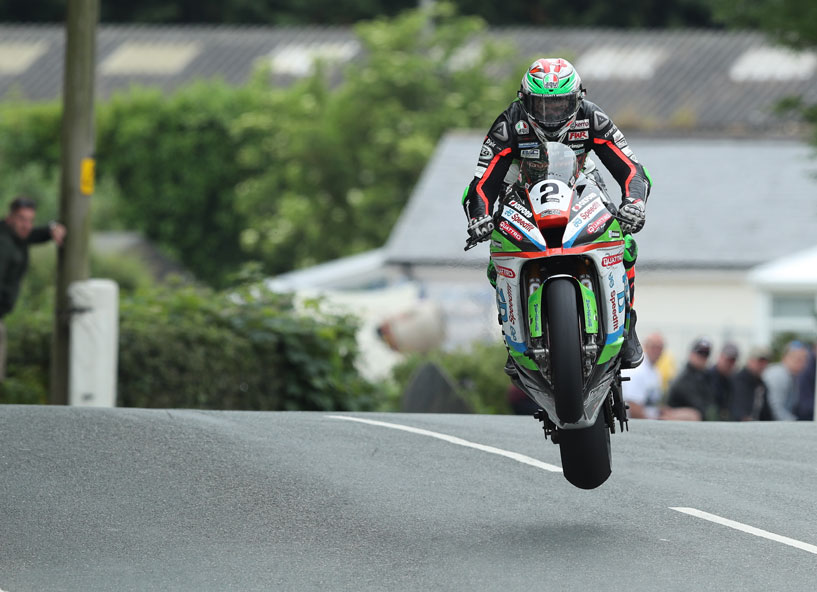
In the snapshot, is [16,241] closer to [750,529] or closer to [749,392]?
[749,392]

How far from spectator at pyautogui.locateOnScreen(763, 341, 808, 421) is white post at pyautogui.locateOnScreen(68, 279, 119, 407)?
24.1ft

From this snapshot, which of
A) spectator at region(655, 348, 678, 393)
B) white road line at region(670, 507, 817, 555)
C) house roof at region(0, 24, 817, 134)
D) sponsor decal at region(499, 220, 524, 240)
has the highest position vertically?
house roof at region(0, 24, 817, 134)

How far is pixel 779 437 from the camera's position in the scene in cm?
1095

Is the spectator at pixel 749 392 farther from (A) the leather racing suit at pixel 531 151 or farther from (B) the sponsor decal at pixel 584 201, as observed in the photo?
(B) the sponsor decal at pixel 584 201

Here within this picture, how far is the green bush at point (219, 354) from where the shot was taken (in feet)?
45.5

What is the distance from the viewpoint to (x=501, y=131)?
8.39 m

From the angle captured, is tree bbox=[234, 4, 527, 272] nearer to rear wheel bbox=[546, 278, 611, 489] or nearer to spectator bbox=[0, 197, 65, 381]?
spectator bbox=[0, 197, 65, 381]

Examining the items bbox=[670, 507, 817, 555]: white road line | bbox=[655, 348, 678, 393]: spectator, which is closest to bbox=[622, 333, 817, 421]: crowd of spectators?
bbox=[655, 348, 678, 393]: spectator

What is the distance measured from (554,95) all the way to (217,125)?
4226cm

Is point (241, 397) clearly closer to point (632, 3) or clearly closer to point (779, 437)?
point (779, 437)

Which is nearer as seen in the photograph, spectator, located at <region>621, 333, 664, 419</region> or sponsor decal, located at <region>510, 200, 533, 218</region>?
sponsor decal, located at <region>510, 200, 533, 218</region>

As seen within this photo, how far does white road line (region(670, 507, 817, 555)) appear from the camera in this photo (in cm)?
779

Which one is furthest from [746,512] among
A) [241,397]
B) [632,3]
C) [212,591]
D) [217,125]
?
[632,3]

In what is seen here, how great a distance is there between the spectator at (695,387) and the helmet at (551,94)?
8978 mm
